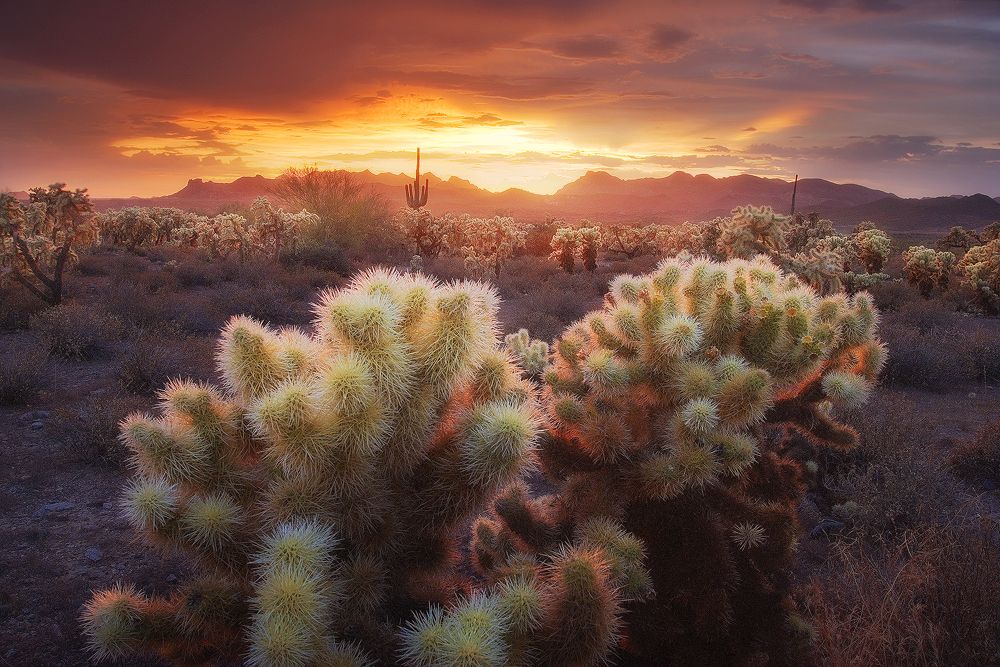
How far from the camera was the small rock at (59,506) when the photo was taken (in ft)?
17.3

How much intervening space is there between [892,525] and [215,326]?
11453mm

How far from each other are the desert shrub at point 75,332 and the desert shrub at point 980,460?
11353 millimetres

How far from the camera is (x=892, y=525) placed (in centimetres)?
535

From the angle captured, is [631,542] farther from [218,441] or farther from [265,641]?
[218,441]

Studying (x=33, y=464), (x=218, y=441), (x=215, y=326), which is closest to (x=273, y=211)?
(x=215, y=326)

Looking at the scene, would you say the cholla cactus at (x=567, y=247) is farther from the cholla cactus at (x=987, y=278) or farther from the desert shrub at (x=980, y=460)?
the desert shrub at (x=980, y=460)

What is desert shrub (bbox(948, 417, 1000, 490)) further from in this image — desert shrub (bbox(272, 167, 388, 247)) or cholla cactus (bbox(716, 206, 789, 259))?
desert shrub (bbox(272, 167, 388, 247))

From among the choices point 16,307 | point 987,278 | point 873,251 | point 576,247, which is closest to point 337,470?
point 16,307

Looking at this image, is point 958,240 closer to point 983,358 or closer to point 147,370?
point 983,358

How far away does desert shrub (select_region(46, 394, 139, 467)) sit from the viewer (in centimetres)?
612

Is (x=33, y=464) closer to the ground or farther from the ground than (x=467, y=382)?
closer to the ground

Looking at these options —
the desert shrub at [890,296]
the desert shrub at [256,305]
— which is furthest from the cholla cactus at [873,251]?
the desert shrub at [256,305]

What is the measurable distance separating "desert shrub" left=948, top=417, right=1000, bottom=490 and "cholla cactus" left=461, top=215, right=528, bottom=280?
17.8m

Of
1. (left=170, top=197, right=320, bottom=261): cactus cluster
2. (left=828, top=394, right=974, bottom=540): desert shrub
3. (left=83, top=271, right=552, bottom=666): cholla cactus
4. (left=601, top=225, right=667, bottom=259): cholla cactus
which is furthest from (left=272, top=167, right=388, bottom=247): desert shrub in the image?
(left=83, top=271, right=552, bottom=666): cholla cactus
